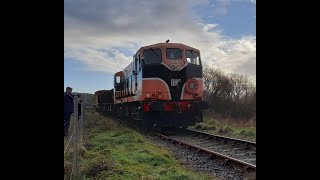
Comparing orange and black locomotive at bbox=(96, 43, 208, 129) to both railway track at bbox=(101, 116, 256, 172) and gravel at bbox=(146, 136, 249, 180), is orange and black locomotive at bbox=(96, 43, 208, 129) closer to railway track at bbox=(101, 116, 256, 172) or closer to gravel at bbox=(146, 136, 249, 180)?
railway track at bbox=(101, 116, 256, 172)

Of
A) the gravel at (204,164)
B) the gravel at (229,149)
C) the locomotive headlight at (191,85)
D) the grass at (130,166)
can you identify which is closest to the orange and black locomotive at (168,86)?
the locomotive headlight at (191,85)

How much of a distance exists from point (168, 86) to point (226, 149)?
442cm

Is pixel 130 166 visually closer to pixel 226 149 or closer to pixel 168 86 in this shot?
A: pixel 226 149

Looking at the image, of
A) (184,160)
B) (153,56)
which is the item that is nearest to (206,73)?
(153,56)

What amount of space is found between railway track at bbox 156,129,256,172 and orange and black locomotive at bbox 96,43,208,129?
0.90 meters

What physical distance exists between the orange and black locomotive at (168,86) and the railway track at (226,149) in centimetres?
90

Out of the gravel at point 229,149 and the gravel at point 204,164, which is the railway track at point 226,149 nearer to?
the gravel at point 229,149

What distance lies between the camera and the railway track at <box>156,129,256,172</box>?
24.1 feet

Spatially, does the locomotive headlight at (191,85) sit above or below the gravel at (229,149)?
above

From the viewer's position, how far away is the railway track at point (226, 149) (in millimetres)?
7348
